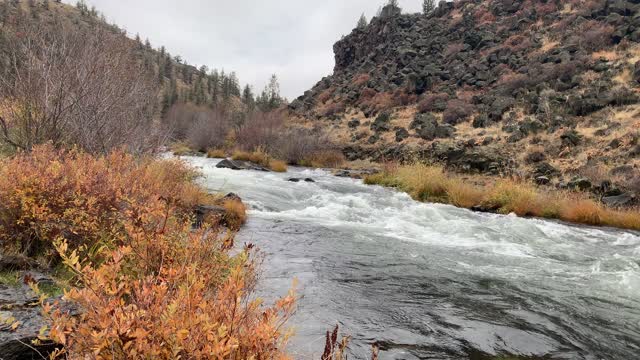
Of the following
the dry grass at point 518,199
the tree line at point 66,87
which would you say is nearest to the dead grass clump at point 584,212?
the dry grass at point 518,199

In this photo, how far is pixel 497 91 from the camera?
34.2 meters

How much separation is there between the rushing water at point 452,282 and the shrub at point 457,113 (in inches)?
792

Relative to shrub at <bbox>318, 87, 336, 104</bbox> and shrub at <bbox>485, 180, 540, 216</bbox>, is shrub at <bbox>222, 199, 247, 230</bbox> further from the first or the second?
shrub at <bbox>318, 87, 336, 104</bbox>

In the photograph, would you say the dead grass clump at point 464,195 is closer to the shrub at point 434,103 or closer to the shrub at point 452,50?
the shrub at point 434,103

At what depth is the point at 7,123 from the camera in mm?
8492

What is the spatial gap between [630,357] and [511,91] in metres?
31.2

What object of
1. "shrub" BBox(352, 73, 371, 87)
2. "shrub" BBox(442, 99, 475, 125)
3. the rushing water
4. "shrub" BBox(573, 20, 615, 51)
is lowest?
the rushing water

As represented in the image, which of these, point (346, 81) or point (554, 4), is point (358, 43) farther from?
point (554, 4)

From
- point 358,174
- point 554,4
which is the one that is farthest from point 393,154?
point 554,4

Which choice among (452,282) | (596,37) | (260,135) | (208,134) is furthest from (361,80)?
(452,282)

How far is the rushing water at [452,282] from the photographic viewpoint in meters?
4.69

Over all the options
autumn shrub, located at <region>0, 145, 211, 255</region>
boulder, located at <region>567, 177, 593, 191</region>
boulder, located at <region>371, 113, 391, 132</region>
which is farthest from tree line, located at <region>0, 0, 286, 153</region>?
boulder, located at <region>371, 113, 391, 132</region>

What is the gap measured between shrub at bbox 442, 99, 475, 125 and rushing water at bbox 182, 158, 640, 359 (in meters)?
20.1

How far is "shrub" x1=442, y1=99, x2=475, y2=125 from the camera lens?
31844mm
